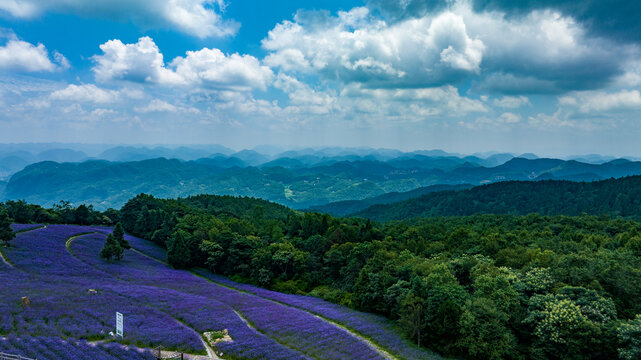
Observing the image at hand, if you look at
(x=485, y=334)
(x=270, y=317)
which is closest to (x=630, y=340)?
(x=485, y=334)

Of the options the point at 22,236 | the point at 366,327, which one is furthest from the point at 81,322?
the point at 22,236

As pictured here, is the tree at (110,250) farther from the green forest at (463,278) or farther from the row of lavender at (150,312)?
the green forest at (463,278)

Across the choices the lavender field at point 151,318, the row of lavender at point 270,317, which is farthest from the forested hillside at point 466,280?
the row of lavender at point 270,317

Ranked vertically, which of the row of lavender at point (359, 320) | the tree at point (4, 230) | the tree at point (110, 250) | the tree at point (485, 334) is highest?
the tree at point (4, 230)

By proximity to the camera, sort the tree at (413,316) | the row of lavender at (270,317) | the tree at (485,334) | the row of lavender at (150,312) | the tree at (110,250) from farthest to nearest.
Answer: the tree at (110,250) → the tree at (413,316) → the tree at (485,334) → the row of lavender at (270,317) → the row of lavender at (150,312)

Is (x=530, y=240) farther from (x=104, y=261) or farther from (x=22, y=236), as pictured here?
(x=22, y=236)

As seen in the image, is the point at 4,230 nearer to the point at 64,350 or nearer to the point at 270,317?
the point at 64,350
